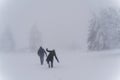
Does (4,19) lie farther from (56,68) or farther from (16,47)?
(56,68)

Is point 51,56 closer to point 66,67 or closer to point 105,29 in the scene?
point 66,67

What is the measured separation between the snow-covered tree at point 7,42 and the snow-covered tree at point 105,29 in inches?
12.5

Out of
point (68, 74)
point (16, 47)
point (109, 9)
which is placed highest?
point (109, 9)

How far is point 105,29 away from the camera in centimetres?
112

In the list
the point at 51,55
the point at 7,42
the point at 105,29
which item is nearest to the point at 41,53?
the point at 51,55

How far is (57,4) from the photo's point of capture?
3.74ft

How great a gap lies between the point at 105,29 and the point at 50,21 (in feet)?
0.74

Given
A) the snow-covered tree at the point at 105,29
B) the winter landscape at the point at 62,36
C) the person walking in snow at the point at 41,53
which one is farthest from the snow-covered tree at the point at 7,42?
the snow-covered tree at the point at 105,29

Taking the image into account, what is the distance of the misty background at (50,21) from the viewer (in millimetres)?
1136

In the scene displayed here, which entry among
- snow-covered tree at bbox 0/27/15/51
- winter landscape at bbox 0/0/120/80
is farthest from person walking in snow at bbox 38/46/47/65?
snow-covered tree at bbox 0/27/15/51

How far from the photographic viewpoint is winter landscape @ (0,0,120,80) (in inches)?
44.1

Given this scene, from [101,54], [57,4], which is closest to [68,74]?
[101,54]

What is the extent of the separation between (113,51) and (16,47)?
1.32 feet

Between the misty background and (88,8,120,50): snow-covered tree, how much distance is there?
3 cm
